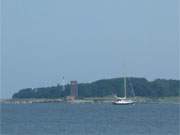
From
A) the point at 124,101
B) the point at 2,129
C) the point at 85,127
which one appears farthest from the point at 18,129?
the point at 124,101

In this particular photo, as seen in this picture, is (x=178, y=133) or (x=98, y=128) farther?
(x=98, y=128)

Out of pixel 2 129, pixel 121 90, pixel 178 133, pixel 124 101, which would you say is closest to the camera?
pixel 178 133

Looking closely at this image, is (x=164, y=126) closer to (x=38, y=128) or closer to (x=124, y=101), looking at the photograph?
(x=38, y=128)

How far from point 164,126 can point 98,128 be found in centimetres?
644

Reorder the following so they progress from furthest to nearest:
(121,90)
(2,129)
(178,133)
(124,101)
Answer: (121,90)
(124,101)
(2,129)
(178,133)

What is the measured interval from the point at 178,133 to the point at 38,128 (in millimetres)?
14629

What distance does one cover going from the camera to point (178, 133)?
64.2 meters

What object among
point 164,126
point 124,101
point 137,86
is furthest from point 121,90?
point 164,126

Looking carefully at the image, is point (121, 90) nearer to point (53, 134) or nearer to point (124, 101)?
point (124, 101)

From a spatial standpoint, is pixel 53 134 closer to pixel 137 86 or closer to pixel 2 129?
pixel 2 129

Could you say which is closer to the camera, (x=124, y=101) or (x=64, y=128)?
(x=64, y=128)

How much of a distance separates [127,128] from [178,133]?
8956mm

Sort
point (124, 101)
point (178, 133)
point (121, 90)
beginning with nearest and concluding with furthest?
point (178, 133) < point (124, 101) < point (121, 90)

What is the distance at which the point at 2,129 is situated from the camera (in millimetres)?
72250
